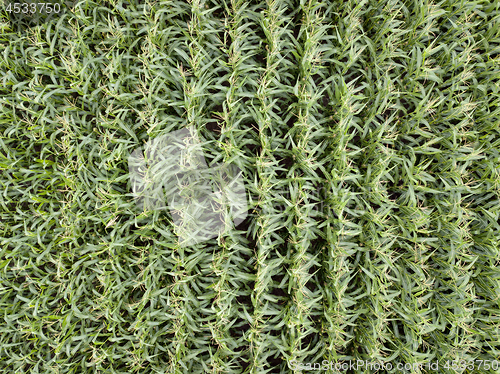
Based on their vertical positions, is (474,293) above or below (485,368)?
above

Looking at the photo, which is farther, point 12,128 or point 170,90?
Answer: point 12,128

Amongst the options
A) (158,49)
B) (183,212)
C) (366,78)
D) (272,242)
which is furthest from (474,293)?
(158,49)

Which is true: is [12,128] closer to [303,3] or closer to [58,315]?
[58,315]

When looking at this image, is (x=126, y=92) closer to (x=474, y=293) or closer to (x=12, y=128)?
(x=12, y=128)

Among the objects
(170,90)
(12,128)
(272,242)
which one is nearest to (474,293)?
(272,242)

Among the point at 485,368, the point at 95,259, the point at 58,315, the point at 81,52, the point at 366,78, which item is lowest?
the point at 58,315

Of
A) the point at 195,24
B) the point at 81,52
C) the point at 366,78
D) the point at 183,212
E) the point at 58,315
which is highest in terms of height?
the point at 195,24
